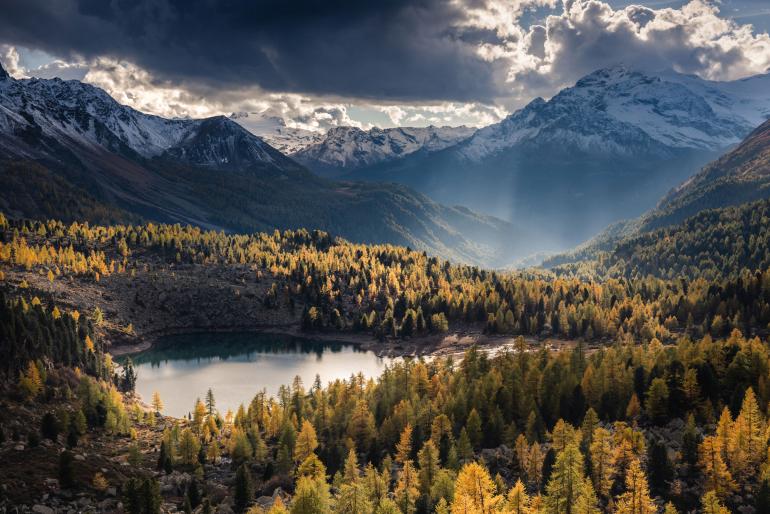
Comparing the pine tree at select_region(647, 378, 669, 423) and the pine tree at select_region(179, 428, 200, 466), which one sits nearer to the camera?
the pine tree at select_region(647, 378, 669, 423)

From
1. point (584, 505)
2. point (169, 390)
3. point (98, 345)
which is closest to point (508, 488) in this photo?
point (584, 505)

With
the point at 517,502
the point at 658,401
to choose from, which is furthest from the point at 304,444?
the point at 658,401

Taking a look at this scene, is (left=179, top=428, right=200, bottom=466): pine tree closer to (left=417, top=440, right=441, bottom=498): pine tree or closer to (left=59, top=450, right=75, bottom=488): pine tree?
(left=59, top=450, right=75, bottom=488): pine tree

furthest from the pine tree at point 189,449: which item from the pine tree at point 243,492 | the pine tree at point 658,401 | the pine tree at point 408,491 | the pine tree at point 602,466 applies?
the pine tree at point 658,401

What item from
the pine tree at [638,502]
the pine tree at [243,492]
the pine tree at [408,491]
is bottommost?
the pine tree at [243,492]

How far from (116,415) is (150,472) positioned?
2680 cm

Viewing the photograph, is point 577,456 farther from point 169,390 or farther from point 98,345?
point 98,345

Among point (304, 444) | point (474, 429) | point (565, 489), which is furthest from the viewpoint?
point (304, 444)

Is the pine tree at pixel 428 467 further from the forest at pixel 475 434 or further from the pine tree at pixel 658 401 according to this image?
the pine tree at pixel 658 401

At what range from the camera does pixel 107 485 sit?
299 feet

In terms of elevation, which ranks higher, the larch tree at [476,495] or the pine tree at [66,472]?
the larch tree at [476,495]

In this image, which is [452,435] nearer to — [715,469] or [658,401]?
[658,401]

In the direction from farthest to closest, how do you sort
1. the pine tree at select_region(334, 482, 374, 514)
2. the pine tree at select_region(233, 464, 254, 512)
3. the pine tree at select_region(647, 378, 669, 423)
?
the pine tree at select_region(647, 378, 669, 423), the pine tree at select_region(233, 464, 254, 512), the pine tree at select_region(334, 482, 374, 514)

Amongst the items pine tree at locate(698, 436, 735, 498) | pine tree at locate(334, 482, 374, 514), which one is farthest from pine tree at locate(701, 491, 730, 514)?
pine tree at locate(334, 482, 374, 514)
